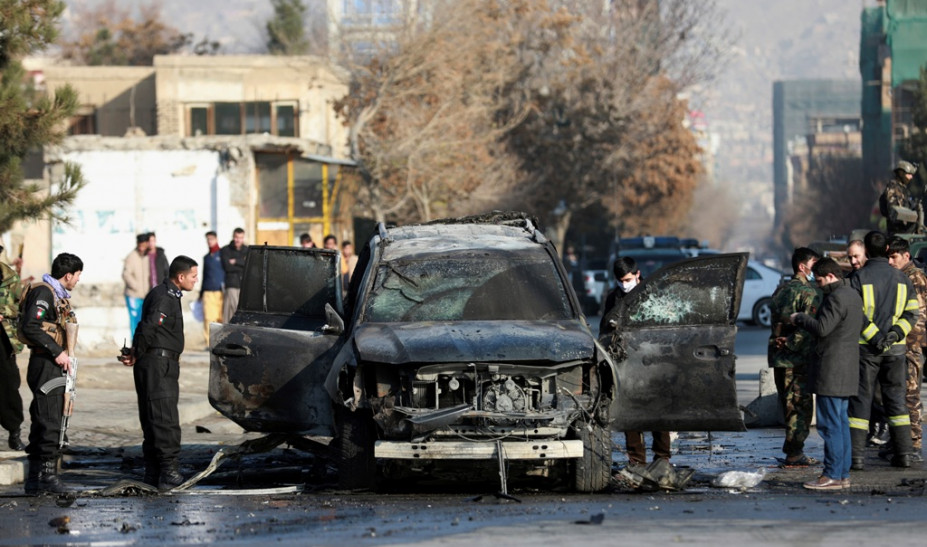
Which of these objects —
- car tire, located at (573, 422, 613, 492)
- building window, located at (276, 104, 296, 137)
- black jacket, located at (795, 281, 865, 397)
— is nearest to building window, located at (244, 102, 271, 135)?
building window, located at (276, 104, 296, 137)

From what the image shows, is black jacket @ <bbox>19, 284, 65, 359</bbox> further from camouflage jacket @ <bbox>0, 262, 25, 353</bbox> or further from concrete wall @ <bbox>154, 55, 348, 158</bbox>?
concrete wall @ <bbox>154, 55, 348, 158</bbox>

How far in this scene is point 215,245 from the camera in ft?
70.3

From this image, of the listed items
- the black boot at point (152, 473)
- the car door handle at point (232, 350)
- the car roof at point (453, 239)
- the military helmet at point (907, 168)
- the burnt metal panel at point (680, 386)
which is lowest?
the black boot at point (152, 473)

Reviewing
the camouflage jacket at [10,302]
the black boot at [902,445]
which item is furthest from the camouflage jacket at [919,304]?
the camouflage jacket at [10,302]

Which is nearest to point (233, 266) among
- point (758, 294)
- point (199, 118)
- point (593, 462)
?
point (593, 462)

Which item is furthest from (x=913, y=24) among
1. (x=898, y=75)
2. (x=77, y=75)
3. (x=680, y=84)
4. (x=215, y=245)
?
(x=215, y=245)

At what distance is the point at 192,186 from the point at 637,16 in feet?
94.0

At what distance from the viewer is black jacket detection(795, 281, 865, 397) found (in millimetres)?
9930

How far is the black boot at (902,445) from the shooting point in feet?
35.8

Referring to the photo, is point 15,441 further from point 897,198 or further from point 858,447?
point 897,198

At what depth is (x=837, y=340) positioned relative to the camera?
10.0 m

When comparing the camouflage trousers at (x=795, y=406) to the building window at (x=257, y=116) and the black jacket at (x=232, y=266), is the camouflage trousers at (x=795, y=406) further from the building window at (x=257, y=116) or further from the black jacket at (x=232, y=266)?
the building window at (x=257, y=116)

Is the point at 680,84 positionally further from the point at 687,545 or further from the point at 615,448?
the point at 687,545

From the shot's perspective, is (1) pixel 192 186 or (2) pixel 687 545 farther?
(1) pixel 192 186
